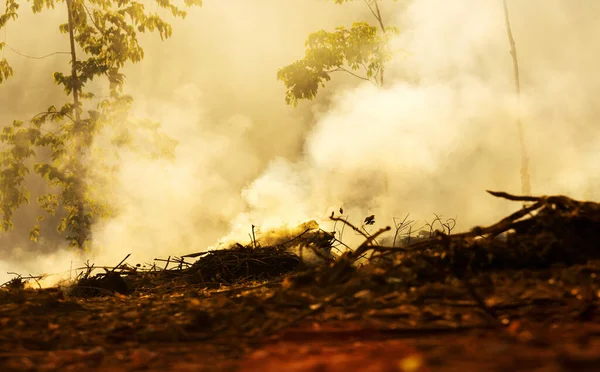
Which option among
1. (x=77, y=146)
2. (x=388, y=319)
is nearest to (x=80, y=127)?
(x=77, y=146)

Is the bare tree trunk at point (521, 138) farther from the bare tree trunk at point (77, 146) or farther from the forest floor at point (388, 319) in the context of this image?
the bare tree trunk at point (77, 146)

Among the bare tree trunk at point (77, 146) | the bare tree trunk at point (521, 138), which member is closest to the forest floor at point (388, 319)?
the bare tree trunk at point (521, 138)

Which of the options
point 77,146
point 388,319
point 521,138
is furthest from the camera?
point 77,146

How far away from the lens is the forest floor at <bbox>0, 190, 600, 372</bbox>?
4.33ft

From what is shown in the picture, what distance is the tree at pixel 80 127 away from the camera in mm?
12492

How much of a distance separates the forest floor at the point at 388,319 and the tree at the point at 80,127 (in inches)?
426

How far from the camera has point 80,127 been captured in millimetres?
12695

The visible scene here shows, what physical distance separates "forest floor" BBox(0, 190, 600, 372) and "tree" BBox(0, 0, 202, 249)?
→ 10.8 meters

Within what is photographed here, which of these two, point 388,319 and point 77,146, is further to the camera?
point 77,146

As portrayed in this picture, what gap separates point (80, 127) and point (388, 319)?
12479 millimetres

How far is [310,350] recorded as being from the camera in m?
1.46

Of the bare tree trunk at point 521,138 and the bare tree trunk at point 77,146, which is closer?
the bare tree trunk at point 521,138

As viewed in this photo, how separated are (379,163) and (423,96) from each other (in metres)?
2.15

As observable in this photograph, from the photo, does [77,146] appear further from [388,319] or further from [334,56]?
[388,319]
